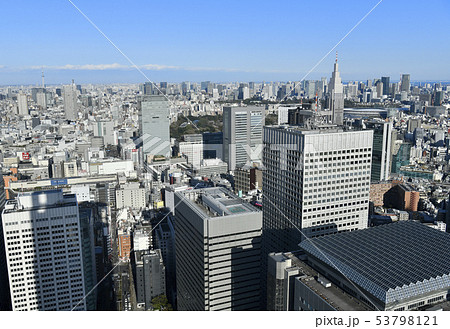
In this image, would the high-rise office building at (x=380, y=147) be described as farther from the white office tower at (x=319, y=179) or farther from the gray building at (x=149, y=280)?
the gray building at (x=149, y=280)

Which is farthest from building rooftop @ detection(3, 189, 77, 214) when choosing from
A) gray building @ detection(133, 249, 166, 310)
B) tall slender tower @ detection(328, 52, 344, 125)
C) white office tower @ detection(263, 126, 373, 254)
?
tall slender tower @ detection(328, 52, 344, 125)

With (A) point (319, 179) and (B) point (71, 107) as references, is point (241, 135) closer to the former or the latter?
(A) point (319, 179)

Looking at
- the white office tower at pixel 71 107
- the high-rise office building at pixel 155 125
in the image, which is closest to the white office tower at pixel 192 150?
the high-rise office building at pixel 155 125

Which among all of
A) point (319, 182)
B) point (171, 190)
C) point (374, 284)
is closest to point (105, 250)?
point (171, 190)

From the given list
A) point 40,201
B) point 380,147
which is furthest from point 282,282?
point 380,147

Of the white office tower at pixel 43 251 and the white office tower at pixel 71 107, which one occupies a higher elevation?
the white office tower at pixel 71 107

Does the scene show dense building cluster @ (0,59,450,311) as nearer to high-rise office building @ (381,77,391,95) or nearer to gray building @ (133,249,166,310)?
gray building @ (133,249,166,310)

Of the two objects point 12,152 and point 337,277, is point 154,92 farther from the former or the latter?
point 337,277
